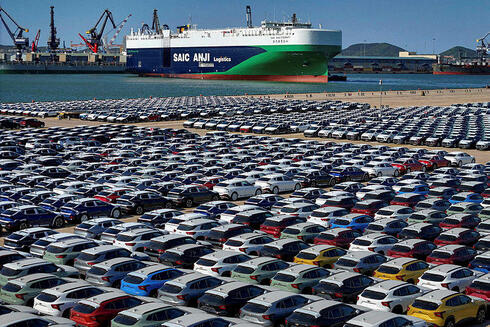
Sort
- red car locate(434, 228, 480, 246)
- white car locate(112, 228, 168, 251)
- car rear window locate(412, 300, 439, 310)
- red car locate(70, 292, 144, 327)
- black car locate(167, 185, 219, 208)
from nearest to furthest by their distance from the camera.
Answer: red car locate(70, 292, 144, 327), car rear window locate(412, 300, 439, 310), white car locate(112, 228, 168, 251), red car locate(434, 228, 480, 246), black car locate(167, 185, 219, 208)

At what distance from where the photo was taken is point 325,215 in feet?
90.9

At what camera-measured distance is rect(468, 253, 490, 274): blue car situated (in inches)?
821

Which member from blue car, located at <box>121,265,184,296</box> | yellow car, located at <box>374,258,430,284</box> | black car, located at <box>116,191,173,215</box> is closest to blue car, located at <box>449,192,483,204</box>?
yellow car, located at <box>374,258,430,284</box>

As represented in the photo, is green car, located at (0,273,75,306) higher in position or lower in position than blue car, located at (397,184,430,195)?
lower

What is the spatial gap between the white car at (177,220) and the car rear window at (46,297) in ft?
29.2

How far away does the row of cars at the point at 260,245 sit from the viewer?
16844mm

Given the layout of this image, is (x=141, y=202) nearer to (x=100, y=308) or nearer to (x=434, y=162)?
(x=100, y=308)

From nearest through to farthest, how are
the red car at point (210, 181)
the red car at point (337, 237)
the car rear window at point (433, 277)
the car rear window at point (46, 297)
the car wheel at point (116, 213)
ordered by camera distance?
the car rear window at point (46, 297), the car rear window at point (433, 277), the red car at point (337, 237), the car wheel at point (116, 213), the red car at point (210, 181)

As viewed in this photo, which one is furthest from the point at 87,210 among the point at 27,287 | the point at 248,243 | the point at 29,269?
the point at 27,287

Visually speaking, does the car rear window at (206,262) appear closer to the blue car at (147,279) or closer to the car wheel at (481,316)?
the blue car at (147,279)

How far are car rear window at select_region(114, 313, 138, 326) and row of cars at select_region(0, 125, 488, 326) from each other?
47 mm

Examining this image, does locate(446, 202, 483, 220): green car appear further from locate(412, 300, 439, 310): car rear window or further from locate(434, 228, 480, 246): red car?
locate(412, 300, 439, 310): car rear window

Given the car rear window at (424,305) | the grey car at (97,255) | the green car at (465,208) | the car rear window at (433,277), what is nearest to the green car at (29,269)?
the grey car at (97,255)

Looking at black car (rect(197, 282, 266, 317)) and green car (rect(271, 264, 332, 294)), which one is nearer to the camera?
black car (rect(197, 282, 266, 317))
